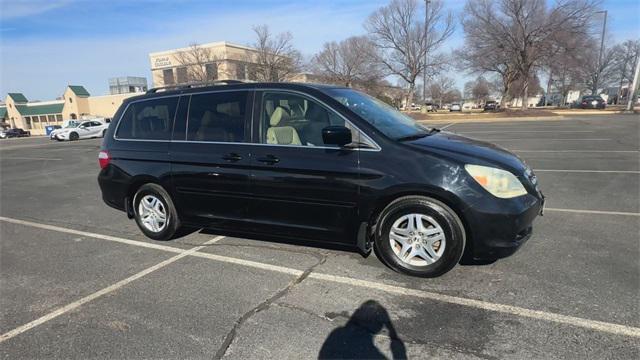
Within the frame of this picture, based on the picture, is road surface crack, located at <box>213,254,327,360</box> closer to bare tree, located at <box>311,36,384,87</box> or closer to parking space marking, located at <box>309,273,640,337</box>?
parking space marking, located at <box>309,273,640,337</box>

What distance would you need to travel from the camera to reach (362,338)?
9.39 feet

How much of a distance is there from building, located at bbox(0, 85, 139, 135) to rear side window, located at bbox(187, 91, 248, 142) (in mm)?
75454

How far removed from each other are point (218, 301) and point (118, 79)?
96.3 m

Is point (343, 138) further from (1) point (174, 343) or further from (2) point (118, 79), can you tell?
(2) point (118, 79)

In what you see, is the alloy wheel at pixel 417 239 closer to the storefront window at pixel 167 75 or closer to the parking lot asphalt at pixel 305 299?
the parking lot asphalt at pixel 305 299

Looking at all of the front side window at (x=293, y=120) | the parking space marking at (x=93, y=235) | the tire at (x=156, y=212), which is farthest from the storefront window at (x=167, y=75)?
the front side window at (x=293, y=120)

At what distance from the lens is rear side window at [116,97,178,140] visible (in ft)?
16.1

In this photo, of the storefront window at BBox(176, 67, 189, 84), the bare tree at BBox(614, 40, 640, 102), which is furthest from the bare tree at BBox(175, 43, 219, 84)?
the bare tree at BBox(614, 40, 640, 102)

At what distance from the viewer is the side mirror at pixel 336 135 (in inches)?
144

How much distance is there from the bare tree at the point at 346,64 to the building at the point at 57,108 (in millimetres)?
38958

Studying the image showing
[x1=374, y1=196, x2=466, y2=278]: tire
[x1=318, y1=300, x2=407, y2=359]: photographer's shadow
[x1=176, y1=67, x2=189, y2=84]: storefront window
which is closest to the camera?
[x1=318, y1=300, x2=407, y2=359]: photographer's shadow

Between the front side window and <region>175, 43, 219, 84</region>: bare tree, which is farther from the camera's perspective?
<region>175, 43, 219, 84</region>: bare tree

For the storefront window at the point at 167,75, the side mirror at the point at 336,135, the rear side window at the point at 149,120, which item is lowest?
the side mirror at the point at 336,135

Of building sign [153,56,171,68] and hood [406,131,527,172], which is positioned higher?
building sign [153,56,171,68]
